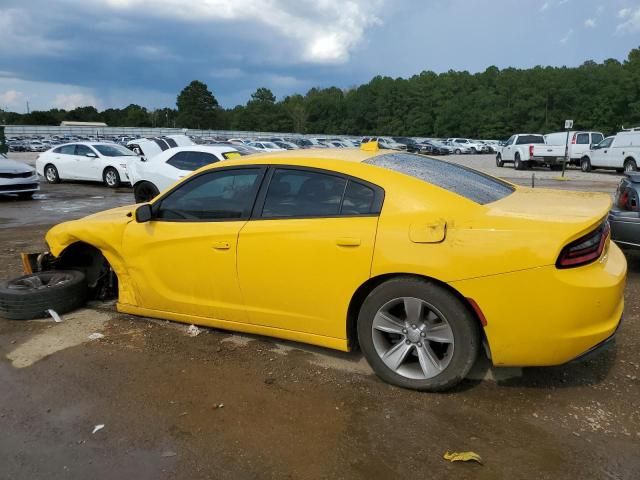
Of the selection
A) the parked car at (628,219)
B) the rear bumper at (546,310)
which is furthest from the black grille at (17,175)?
the rear bumper at (546,310)

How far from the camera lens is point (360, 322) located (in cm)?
344

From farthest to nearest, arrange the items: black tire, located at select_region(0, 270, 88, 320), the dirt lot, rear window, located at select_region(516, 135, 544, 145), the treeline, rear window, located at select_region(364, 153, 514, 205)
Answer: the treeline < rear window, located at select_region(516, 135, 544, 145) < black tire, located at select_region(0, 270, 88, 320) < rear window, located at select_region(364, 153, 514, 205) < the dirt lot

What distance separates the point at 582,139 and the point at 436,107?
91682 mm

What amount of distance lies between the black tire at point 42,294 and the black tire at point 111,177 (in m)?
13.3

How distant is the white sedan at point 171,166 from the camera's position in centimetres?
1111

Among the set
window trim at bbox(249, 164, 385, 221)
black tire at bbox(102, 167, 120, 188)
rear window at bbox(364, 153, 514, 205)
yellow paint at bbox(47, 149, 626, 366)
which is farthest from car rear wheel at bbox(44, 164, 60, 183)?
rear window at bbox(364, 153, 514, 205)

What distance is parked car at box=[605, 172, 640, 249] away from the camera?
567 cm

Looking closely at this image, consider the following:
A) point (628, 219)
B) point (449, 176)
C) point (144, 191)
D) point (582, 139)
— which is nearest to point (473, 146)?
point (582, 139)

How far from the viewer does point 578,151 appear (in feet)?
90.1

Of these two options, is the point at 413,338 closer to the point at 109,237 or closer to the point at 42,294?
the point at 109,237

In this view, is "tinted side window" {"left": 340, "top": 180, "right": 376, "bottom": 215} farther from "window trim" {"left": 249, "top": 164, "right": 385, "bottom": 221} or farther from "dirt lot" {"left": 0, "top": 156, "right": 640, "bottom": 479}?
"dirt lot" {"left": 0, "top": 156, "right": 640, "bottom": 479}

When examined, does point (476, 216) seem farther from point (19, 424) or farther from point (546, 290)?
point (19, 424)

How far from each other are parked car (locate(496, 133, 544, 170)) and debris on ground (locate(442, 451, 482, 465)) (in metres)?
26.3

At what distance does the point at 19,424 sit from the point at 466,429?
258 centimetres
